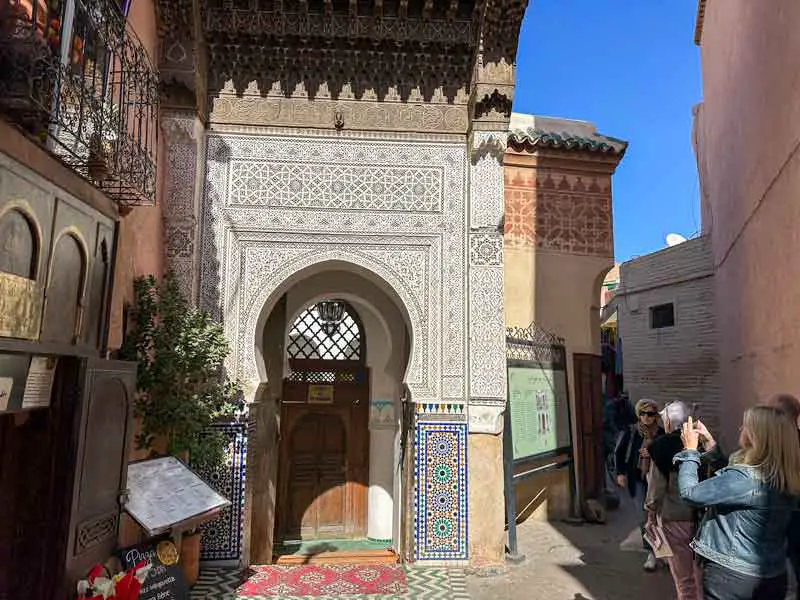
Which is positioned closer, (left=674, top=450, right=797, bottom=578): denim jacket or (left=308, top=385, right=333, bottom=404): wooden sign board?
(left=674, top=450, right=797, bottom=578): denim jacket

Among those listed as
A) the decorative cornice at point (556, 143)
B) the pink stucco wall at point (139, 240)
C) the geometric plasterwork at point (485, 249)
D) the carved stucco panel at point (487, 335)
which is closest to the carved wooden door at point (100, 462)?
the pink stucco wall at point (139, 240)

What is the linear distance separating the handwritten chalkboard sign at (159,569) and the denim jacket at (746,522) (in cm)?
232

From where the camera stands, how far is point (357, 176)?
4.59 m

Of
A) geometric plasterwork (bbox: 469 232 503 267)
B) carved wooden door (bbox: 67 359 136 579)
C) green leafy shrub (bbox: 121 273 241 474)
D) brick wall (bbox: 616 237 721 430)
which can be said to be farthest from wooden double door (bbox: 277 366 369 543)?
brick wall (bbox: 616 237 721 430)

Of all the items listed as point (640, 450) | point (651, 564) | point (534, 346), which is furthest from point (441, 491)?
point (534, 346)

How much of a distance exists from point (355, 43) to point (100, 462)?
11.1 ft

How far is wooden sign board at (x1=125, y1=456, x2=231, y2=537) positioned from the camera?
2955 mm

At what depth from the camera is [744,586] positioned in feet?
6.35

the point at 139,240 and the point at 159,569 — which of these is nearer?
the point at 159,569

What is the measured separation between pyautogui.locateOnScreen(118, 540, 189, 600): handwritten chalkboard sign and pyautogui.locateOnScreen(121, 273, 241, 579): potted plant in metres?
0.81

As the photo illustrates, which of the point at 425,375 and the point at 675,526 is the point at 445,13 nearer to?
the point at 425,375

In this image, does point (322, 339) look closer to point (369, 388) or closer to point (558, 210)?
point (369, 388)

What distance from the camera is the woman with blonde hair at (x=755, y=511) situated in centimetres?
193

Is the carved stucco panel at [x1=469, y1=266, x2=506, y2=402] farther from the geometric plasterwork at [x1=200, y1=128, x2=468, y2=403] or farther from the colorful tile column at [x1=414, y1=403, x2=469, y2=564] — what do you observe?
the colorful tile column at [x1=414, y1=403, x2=469, y2=564]
